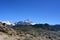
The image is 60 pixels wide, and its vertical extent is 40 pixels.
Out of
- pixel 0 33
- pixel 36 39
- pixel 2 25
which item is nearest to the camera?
pixel 0 33

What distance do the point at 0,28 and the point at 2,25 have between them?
1205 mm

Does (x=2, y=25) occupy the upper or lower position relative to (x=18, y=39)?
upper

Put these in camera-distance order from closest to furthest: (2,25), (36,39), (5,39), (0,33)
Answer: (5,39) → (0,33) → (2,25) → (36,39)

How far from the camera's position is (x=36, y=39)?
3709 centimetres

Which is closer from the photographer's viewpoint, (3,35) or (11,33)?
(3,35)

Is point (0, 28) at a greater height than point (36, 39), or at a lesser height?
greater

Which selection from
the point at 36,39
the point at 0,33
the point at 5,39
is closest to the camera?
the point at 5,39

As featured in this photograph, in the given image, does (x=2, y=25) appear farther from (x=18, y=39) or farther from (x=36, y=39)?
(x=36, y=39)

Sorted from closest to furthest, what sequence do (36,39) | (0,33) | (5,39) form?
(5,39) → (0,33) → (36,39)

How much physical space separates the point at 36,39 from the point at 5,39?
899 cm

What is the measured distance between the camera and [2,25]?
114ft

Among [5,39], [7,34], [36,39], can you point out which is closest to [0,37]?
[5,39]

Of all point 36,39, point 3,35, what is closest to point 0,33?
point 3,35

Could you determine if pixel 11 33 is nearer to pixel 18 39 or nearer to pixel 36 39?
pixel 18 39
